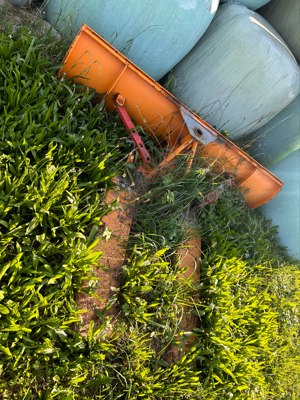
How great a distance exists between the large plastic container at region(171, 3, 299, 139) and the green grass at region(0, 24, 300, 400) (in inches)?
24.8

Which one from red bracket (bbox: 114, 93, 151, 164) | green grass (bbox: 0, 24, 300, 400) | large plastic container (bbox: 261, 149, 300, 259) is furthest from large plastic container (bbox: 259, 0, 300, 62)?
red bracket (bbox: 114, 93, 151, 164)

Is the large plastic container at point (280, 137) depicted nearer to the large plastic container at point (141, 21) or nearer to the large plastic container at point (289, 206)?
the large plastic container at point (289, 206)

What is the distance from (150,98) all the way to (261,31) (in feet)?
3.55

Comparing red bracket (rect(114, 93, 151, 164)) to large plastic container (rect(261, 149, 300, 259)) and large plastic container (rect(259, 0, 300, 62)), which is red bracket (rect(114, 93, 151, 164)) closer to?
large plastic container (rect(261, 149, 300, 259))

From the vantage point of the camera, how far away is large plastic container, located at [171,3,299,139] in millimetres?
2139

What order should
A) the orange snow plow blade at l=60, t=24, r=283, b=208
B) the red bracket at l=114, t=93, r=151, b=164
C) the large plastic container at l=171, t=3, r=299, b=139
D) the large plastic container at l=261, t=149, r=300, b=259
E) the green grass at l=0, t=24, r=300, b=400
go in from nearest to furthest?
the green grass at l=0, t=24, r=300, b=400 → the orange snow plow blade at l=60, t=24, r=283, b=208 → the red bracket at l=114, t=93, r=151, b=164 → the large plastic container at l=171, t=3, r=299, b=139 → the large plastic container at l=261, t=149, r=300, b=259

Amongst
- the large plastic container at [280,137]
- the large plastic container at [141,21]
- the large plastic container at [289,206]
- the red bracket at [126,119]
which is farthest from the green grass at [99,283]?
the large plastic container at [280,137]

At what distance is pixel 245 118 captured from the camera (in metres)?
2.37

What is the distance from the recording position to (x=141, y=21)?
1866mm

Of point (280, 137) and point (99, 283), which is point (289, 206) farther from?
point (99, 283)

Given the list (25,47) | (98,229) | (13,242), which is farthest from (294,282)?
(25,47)

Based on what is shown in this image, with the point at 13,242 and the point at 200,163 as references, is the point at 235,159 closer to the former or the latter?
the point at 200,163

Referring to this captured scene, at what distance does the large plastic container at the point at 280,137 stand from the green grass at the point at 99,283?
80 cm

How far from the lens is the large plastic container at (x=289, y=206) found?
99.7 inches
